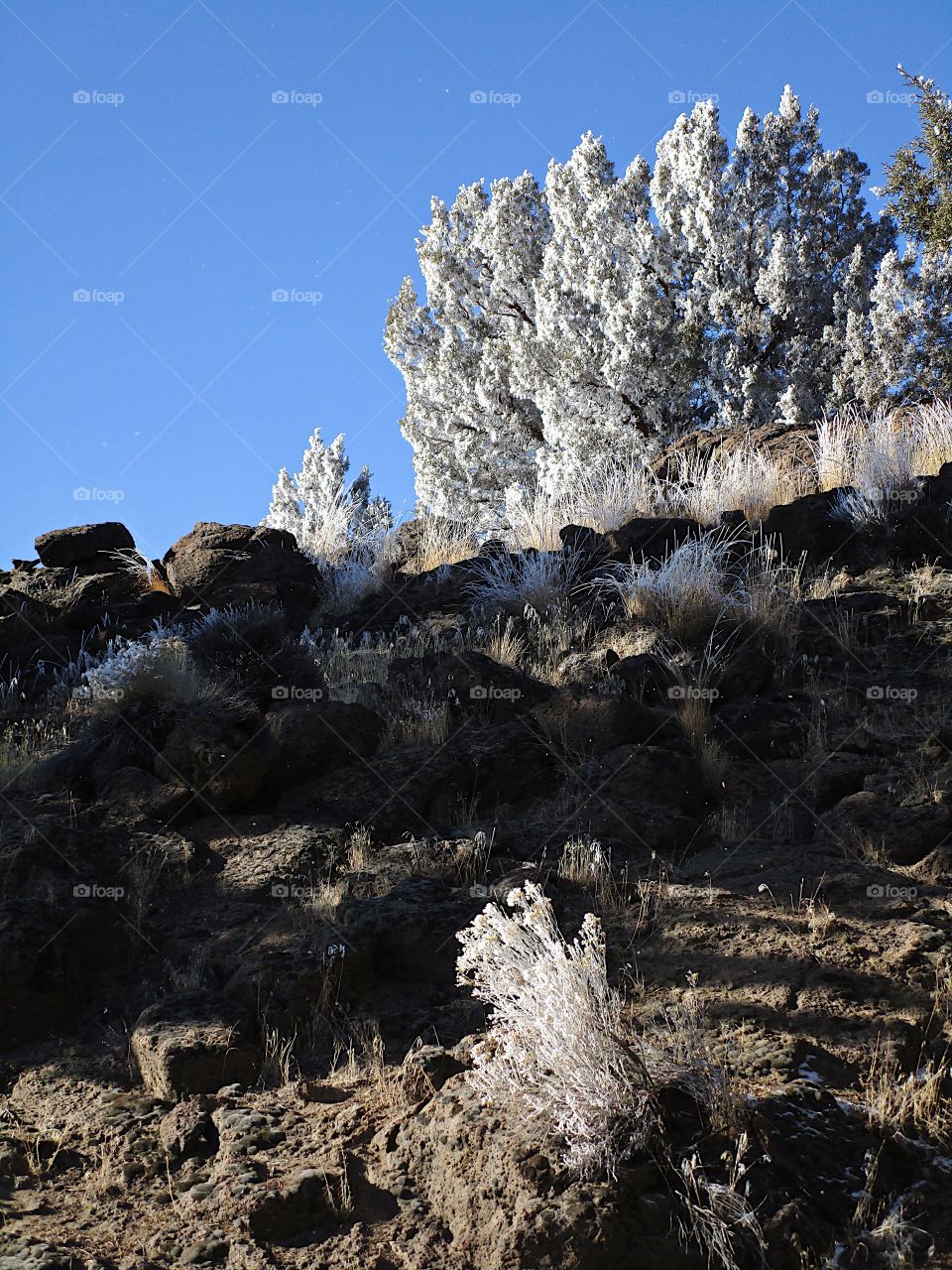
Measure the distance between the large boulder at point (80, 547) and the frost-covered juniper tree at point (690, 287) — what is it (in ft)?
36.7

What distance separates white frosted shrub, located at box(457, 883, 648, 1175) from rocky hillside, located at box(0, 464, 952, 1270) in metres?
0.09

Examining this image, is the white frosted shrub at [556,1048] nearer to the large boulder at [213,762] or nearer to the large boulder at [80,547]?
the large boulder at [213,762]

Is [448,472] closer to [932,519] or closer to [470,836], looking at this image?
[932,519]

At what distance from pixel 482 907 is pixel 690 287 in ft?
67.9

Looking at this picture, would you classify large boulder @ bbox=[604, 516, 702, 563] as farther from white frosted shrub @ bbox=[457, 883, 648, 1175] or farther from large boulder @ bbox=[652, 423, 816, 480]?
white frosted shrub @ bbox=[457, 883, 648, 1175]

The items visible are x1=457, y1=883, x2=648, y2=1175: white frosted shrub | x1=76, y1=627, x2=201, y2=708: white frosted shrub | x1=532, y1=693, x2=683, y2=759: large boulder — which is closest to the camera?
x1=457, y1=883, x2=648, y2=1175: white frosted shrub

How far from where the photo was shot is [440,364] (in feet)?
87.8

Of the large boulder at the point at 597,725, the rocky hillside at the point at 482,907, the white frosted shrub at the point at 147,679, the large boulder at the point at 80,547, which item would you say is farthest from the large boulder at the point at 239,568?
the large boulder at the point at 597,725

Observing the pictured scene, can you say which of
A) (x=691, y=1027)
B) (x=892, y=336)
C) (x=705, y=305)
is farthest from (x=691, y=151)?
(x=691, y=1027)

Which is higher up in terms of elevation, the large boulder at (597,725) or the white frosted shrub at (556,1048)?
the large boulder at (597,725)

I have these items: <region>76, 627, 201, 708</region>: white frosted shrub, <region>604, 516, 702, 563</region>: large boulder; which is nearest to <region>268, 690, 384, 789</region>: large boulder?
<region>76, 627, 201, 708</region>: white frosted shrub

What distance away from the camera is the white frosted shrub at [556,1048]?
130 inches

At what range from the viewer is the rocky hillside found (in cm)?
336

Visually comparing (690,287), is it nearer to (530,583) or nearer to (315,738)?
(530,583)
